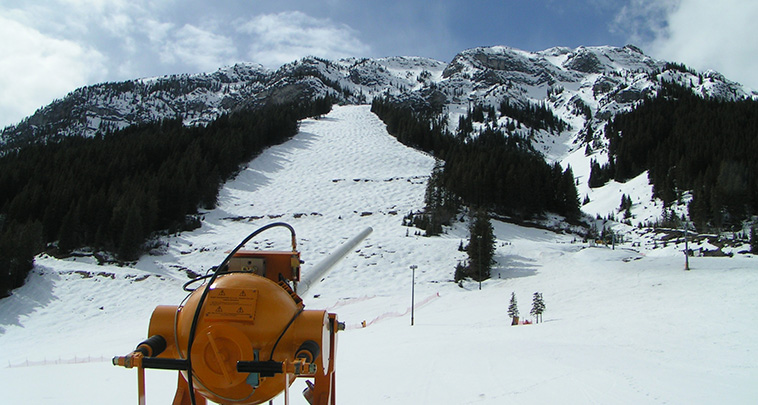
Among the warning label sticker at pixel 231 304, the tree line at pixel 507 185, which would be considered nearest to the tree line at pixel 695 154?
the tree line at pixel 507 185

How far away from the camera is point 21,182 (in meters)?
43.9

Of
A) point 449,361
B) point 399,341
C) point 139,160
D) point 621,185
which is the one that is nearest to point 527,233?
point 399,341

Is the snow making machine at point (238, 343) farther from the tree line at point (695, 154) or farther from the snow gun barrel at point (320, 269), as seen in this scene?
the tree line at point (695, 154)

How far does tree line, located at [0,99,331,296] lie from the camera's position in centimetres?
3102

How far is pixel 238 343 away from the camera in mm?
2143

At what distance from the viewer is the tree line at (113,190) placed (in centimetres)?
3102

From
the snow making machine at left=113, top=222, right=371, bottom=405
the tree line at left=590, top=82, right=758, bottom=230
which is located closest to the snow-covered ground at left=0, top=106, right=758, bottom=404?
the snow making machine at left=113, top=222, right=371, bottom=405

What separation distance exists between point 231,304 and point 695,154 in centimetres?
8578

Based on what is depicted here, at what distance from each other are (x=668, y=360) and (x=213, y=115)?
20804 centimetres

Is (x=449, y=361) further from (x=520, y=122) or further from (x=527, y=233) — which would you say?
(x=520, y=122)

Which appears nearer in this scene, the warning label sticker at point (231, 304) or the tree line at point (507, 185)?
the warning label sticker at point (231, 304)

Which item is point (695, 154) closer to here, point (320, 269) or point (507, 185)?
point (507, 185)

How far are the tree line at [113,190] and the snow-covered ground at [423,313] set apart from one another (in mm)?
2296

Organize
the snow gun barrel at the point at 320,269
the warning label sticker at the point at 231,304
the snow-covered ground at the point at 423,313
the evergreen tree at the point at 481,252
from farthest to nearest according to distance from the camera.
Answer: the evergreen tree at the point at 481,252 → the snow-covered ground at the point at 423,313 → the snow gun barrel at the point at 320,269 → the warning label sticker at the point at 231,304
